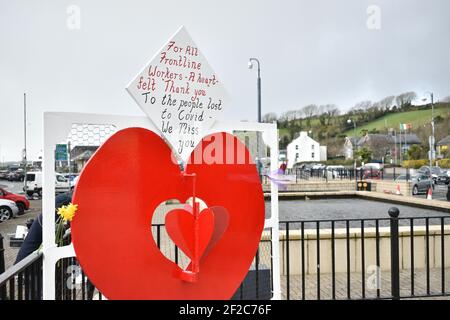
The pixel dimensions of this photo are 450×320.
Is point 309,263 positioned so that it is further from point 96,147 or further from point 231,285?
point 96,147

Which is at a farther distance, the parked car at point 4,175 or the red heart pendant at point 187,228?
the parked car at point 4,175

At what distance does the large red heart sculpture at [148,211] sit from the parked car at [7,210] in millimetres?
13336

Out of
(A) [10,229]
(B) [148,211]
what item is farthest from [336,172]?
(B) [148,211]

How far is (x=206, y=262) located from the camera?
7.74ft

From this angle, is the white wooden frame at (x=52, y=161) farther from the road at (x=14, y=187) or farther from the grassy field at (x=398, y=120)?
the grassy field at (x=398, y=120)

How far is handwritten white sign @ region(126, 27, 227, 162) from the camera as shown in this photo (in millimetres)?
2043

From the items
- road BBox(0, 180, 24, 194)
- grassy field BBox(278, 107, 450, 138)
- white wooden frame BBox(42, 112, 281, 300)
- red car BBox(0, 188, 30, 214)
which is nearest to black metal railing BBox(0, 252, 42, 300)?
white wooden frame BBox(42, 112, 281, 300)

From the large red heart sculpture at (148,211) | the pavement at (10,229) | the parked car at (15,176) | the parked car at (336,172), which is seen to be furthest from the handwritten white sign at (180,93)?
the parked car at (15,176)

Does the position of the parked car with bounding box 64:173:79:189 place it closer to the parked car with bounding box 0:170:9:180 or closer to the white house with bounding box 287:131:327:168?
the parked car with bounding box 0:170:9:180

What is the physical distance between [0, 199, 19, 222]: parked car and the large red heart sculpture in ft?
43.8

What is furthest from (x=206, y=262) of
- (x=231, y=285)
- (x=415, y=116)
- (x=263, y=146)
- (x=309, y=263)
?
(x=415, y=116)

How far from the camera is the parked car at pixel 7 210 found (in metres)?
13.2

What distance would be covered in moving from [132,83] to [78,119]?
0.35m

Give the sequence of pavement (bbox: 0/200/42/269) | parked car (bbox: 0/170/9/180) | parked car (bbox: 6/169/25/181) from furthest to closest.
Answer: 1. parked car (bbox: 0/170/9/180)
2. parked car (bbox: 6/169/25/181)
3. pavement (bbox: 0/200/42/269)
